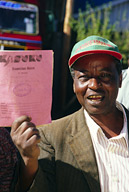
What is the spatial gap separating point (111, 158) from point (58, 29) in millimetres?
7208

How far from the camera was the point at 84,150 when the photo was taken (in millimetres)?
1712

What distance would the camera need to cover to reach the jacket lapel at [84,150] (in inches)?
63.8

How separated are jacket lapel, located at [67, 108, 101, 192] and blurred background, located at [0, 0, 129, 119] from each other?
165 inches

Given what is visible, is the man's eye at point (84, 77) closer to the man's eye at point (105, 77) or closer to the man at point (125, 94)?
the man's eye at point (105, 77)

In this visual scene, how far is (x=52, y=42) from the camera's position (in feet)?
24.8

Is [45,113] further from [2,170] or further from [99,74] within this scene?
[2,170]

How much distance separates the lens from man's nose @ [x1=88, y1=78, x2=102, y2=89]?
66.6 inches

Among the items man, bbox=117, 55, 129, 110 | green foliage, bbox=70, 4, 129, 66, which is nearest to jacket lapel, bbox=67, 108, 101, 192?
man, bbox=117, 55, 129, 110

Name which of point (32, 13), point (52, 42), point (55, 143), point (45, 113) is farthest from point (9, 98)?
point (52, 42)

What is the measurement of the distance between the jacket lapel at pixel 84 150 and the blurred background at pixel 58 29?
4185 millimetres

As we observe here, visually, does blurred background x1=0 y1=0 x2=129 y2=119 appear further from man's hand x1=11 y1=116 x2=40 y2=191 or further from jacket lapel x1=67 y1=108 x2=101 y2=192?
man's hand x1=11 y1=116 x2=40 y2=191

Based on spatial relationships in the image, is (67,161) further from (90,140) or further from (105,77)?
(105,77)

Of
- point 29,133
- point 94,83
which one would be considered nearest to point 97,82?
point 94,83

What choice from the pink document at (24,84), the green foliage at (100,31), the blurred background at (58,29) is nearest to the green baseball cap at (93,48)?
the pink document at (24,84)
